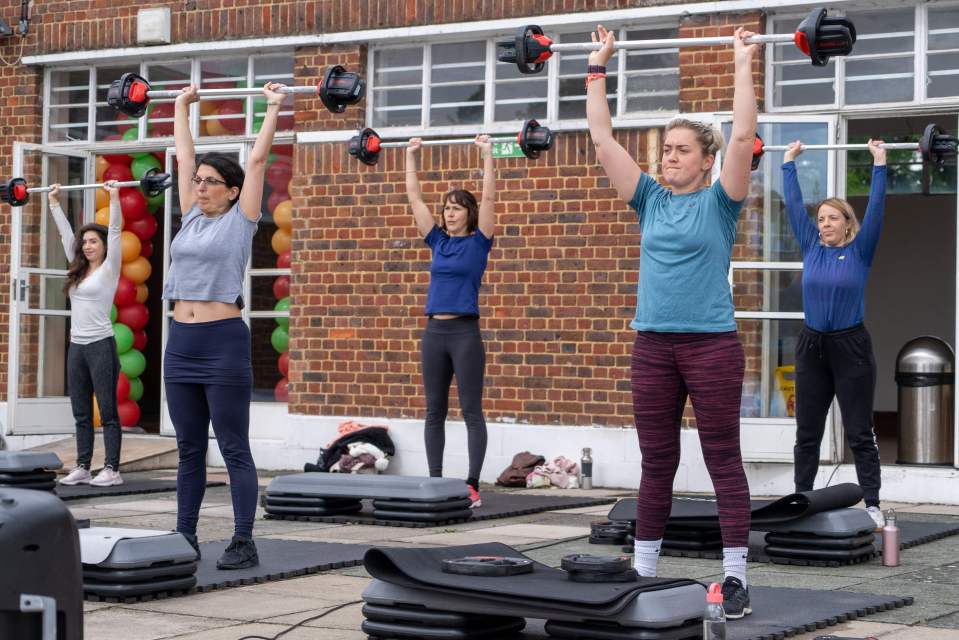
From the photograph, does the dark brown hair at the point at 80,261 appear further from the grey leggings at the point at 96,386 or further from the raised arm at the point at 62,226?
the grey leggings at the point at 96,386

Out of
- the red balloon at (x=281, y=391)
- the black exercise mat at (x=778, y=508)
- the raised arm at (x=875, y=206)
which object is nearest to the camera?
the black exercise mat at (x=778, y=508)

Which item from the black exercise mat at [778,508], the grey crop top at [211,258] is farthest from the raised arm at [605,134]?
the black exercise mat at [778,508]

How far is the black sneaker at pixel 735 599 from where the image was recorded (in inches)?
189

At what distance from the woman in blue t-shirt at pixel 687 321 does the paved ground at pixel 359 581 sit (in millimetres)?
610

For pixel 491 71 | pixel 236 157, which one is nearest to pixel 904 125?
pixel 491 71

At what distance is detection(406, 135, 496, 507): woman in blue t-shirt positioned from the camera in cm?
804

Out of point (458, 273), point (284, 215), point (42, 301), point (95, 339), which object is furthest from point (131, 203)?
point (458, 273)

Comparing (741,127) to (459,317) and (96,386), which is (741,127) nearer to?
(459,317)

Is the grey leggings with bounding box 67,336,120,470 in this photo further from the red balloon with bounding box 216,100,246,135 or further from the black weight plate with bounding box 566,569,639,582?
the black weight plate with bounding box 566,569,639,582

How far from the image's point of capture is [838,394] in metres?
7.06

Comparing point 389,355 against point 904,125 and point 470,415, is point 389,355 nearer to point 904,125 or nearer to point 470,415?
point 470,415

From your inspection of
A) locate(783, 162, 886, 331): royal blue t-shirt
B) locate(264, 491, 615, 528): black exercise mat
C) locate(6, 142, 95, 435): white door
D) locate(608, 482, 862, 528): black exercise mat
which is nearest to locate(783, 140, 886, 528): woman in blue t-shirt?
locate(783, 162, 886, 331): royal blue t-shirt

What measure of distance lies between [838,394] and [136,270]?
6311 millimetres

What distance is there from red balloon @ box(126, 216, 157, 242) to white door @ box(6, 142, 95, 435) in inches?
13.6
